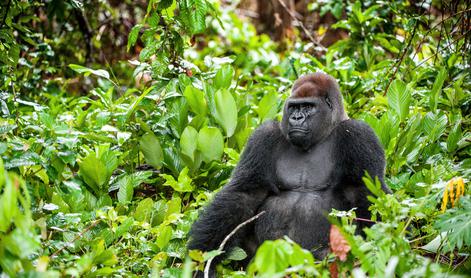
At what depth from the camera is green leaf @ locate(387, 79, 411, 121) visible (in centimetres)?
516

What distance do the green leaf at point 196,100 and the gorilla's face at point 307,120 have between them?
1.13m

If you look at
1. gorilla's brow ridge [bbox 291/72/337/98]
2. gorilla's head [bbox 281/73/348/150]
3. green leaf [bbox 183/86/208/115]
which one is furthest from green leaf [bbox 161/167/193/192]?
gorilla's brow ridge [bbox 291/72/337/98]

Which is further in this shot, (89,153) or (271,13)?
(271,13)

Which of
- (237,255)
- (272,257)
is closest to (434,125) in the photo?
(237,255)

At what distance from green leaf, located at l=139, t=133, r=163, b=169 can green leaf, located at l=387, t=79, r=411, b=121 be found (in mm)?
1686

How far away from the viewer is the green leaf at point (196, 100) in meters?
5.35

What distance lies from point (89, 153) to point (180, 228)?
90 centimetres

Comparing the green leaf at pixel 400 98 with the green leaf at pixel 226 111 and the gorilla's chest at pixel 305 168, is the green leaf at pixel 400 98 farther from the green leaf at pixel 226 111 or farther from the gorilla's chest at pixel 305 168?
the green leaf at pixel 226 111

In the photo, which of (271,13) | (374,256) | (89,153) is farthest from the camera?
(271,13)

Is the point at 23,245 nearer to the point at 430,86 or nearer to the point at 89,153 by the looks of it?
the point at 89,153

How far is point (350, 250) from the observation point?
9.41ft

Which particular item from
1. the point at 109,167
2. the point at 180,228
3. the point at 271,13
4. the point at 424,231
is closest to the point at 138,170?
the point at 109,167

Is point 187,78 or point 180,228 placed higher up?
point 187,78

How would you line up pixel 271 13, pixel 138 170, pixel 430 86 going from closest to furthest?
1. pixel 138 170
2. pixel 430 86
3. pixel 271 13
